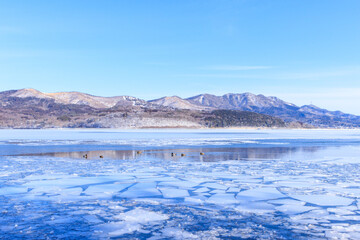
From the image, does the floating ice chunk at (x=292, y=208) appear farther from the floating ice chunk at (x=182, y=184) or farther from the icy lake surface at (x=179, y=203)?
the floating ice chunk at (x=182, y=184)

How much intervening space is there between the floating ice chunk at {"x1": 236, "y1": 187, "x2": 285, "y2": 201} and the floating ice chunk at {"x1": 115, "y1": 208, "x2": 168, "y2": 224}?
2.84m

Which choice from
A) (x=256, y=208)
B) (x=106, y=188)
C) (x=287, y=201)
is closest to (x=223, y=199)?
(x=256, y=208)

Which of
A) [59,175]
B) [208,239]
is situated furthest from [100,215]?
[59,175]

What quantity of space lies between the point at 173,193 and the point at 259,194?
2.60 m

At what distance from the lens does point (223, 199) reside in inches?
385

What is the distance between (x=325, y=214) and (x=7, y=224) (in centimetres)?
714

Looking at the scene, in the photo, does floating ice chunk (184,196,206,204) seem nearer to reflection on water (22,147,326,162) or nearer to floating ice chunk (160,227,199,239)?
floating ice chunk (160,227,199,239)

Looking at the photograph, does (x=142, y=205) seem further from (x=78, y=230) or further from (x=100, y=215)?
(x=78, y=230)

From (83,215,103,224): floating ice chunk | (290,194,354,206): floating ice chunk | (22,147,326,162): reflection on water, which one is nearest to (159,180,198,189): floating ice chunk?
(290,194,354,206): floating ice chunk

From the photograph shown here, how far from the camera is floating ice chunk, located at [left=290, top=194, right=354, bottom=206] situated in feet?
30.6

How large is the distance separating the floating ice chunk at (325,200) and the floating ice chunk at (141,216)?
429 centimetres

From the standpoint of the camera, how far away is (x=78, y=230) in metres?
6.99

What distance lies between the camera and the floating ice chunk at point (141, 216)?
7.74 metres

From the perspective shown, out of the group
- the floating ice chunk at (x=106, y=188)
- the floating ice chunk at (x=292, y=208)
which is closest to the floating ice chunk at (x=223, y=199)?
the floating ice chunk at (x=292, y=208)
